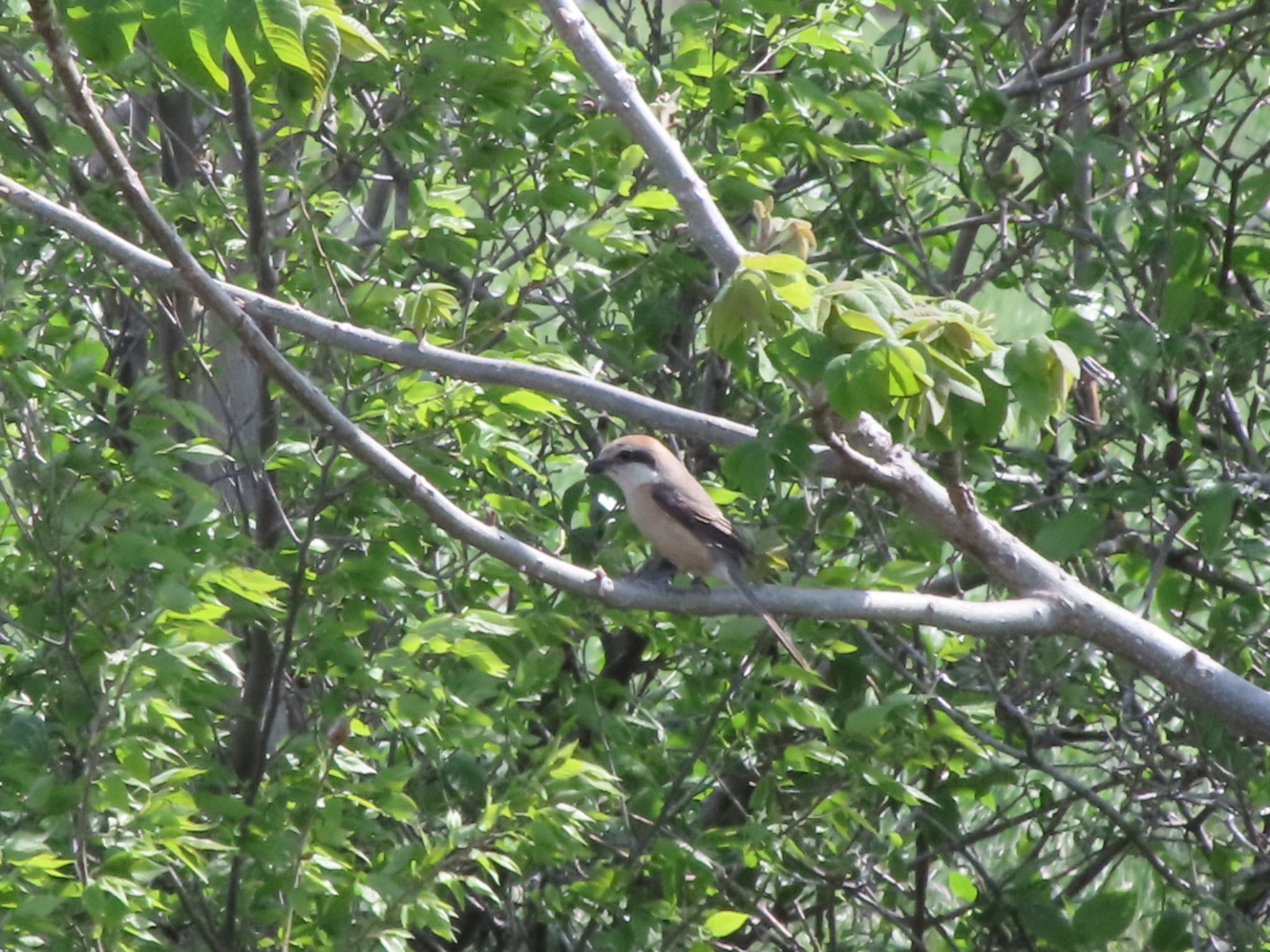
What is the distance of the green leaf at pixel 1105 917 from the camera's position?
405 cm

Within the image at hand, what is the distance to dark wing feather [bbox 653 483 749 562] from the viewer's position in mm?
4535

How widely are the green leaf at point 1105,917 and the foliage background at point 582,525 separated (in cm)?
2

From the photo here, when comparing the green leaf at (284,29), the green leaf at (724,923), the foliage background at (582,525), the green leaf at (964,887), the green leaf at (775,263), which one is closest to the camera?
the green leaf at (284,29)

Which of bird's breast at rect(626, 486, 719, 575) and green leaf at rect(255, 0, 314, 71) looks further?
bird's breast at rect(626, 486, 719, 575)

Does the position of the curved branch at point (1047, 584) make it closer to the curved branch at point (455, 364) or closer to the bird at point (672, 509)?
the curved branch at point (455, 364)

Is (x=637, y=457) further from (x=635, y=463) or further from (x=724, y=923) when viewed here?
(x=724, y=923)

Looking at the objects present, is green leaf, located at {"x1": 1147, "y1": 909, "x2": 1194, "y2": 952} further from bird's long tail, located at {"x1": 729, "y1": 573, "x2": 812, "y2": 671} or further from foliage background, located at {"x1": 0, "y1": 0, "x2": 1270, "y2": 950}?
bird's long tail, located at {"x1": 729, "y1": 573, "x2": 812, "y2": 671}

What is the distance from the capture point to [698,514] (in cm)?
455

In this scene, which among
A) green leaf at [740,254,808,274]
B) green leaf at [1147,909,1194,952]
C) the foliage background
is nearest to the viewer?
green leaf at [740,254,808,274]

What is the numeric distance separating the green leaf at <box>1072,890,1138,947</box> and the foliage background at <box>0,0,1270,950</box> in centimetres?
2

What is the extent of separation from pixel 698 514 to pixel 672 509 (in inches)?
3.1

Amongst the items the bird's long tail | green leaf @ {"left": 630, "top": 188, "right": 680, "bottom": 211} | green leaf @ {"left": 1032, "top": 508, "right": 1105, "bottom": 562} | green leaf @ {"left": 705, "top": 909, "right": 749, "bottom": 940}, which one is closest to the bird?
the bird's long tail

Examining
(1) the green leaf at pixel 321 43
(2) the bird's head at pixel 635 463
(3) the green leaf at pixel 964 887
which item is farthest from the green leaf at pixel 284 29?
(3) the green leaf at pixel 964 887

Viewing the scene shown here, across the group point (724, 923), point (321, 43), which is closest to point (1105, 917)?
point (724, 923)
